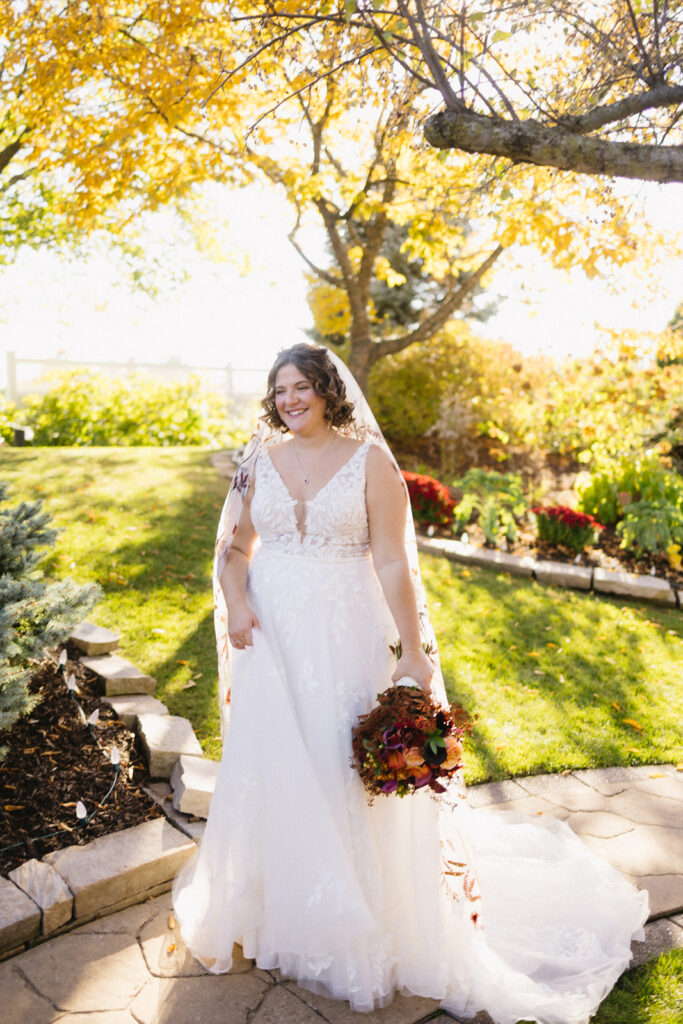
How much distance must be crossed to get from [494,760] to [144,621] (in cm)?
268

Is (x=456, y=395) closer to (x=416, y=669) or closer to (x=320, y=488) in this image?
(x=320, y=488)

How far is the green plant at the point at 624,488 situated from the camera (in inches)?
336

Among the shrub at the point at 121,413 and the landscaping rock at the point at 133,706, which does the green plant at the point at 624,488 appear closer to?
the landscaping rock at the point at 133,706

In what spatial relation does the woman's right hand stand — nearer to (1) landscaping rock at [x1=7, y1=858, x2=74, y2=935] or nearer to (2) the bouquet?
(2) the bouquet

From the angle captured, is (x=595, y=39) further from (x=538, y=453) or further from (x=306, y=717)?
(x=538, y=453)

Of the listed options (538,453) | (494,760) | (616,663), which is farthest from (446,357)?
(494,760)

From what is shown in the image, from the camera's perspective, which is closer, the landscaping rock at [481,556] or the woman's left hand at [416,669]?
the woman's left hand at [416,669]

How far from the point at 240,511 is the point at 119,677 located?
5.50 feet

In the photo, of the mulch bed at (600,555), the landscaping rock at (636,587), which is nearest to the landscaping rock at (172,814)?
the landscaping rock at (636,587)

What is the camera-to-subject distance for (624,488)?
8.84 meters

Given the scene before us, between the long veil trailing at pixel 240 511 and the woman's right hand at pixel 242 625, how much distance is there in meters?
0.32

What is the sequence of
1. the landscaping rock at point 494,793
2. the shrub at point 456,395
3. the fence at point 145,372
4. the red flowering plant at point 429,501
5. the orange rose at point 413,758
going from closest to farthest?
the orange rose at point 413,758, the landscaping rock at point 494,793, the red flowering plant at point 429,501, the shrub at point 456,395, the fence at point 145,372

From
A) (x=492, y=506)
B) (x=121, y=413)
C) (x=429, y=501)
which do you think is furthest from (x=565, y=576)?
(x=121, y=413)

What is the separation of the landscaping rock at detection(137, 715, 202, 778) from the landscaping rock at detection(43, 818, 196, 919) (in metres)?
0.43
